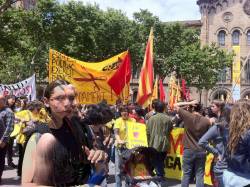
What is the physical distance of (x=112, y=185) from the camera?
9789 millimetres

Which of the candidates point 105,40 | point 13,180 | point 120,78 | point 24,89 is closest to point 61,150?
point 13,180

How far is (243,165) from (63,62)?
7867 mm

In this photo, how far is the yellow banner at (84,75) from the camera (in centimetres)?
1149

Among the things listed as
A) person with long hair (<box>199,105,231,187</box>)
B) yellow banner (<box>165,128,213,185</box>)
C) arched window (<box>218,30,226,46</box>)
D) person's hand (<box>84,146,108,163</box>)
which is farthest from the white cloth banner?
arched window (<box>218,30,226,46</box>)

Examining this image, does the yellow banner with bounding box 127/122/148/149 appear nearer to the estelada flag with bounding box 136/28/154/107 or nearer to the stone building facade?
the estelada flag with bounding box 136/28/154/107

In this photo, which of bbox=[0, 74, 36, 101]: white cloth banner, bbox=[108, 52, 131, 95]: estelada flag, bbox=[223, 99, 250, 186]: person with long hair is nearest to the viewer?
bbox=[223, 99, 250, 186]: person with long hair

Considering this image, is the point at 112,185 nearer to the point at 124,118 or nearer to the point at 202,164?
the point at 124,118

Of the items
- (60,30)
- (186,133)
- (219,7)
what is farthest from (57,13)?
(186,133)

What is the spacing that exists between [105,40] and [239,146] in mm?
36282

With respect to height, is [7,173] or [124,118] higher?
[124,118]

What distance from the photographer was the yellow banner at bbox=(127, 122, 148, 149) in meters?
9.38

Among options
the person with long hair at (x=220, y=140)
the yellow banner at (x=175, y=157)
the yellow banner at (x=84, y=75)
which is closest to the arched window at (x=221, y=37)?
the yellow banner at (x=84, y=75)

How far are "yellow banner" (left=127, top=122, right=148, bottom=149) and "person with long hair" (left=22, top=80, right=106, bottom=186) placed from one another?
6708 mm

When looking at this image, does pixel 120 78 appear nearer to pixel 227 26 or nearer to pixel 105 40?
pixel 105 40
